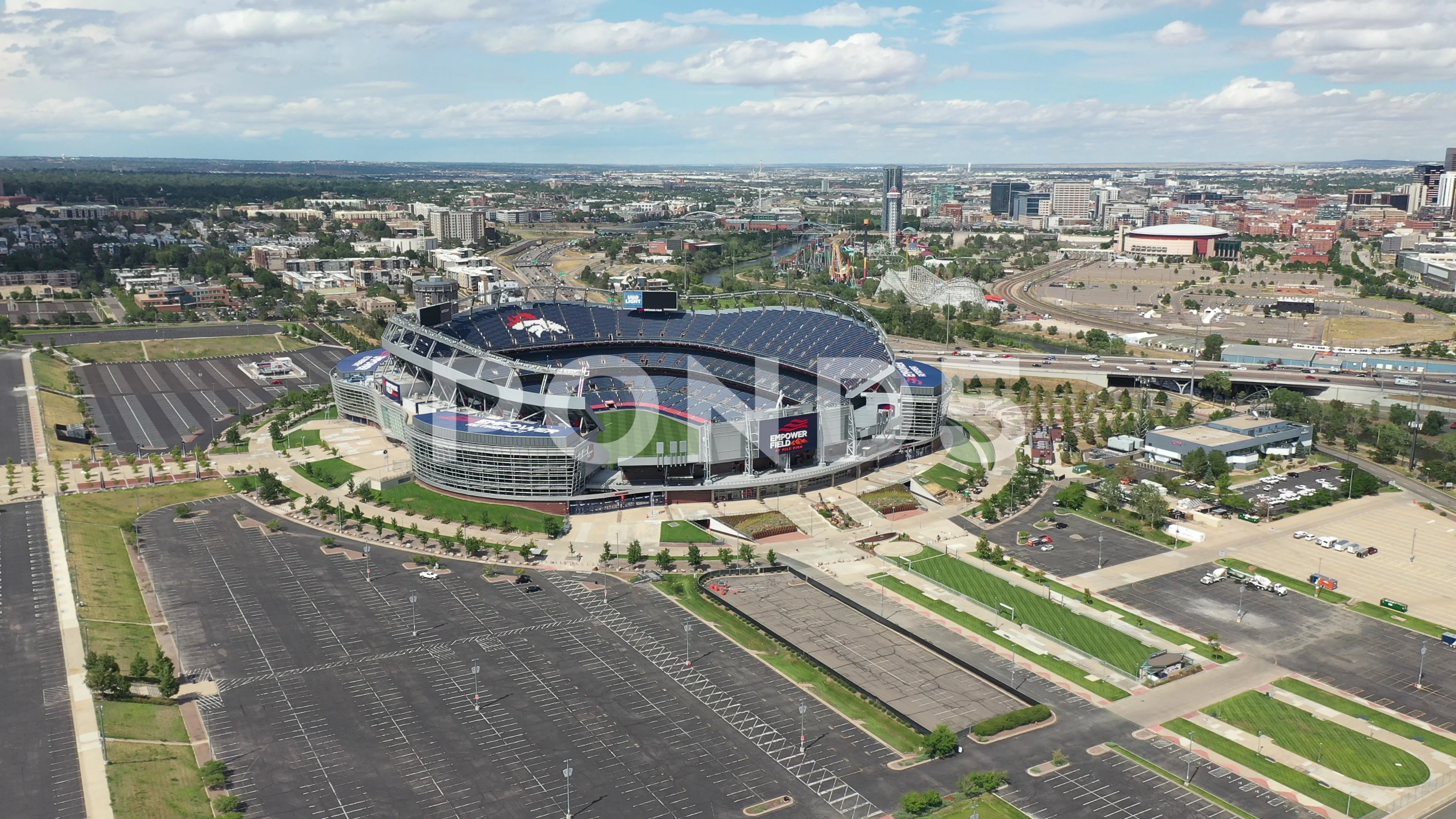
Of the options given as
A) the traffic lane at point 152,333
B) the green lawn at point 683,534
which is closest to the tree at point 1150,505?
the green lawn at point 683,534

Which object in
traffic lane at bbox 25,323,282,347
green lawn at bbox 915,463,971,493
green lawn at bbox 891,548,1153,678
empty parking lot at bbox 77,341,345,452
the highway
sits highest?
traffic lane at bbox 25,323,282,347

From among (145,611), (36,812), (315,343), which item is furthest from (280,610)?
(315,343)

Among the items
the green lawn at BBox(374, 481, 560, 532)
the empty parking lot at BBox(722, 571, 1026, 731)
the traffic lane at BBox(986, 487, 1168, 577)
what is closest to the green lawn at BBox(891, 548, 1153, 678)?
the traffic lane at BBox(986, 487, 1168, 577)

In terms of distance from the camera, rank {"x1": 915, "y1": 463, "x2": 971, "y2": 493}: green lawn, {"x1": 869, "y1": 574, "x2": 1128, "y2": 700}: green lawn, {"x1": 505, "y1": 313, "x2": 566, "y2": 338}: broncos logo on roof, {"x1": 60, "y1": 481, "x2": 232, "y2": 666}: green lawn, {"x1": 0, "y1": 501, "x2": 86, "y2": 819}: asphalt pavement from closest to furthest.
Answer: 1. {"x1": 0, "y1": 501, "x2": 86, "y2": 819}: asphalt pavement
2. {"x1": 869, "y1": 574, "x2": 1128, "y2": 700}: green lawn
3. {"x1": 60, "y1": 481, "x2": 232, "y2": 666}: green lawn
4. {"x1": 915, "y1": 463, "x2": 971, "y2": 493}: green lawn
5. {"x1": 505, "y1": 313, "x2": 566, "y2": 338}: broncos logo on roof

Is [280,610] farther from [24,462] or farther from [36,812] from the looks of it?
[24,462]

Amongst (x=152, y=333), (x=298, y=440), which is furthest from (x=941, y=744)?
(x=152, y=333)

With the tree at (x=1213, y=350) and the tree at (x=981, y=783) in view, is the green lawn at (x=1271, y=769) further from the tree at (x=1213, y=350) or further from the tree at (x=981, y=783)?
the tree at (x=1213, y=350)

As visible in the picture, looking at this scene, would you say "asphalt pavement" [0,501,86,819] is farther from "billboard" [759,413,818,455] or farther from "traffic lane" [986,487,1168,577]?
"traffic lane" [986,487,1168,577]
